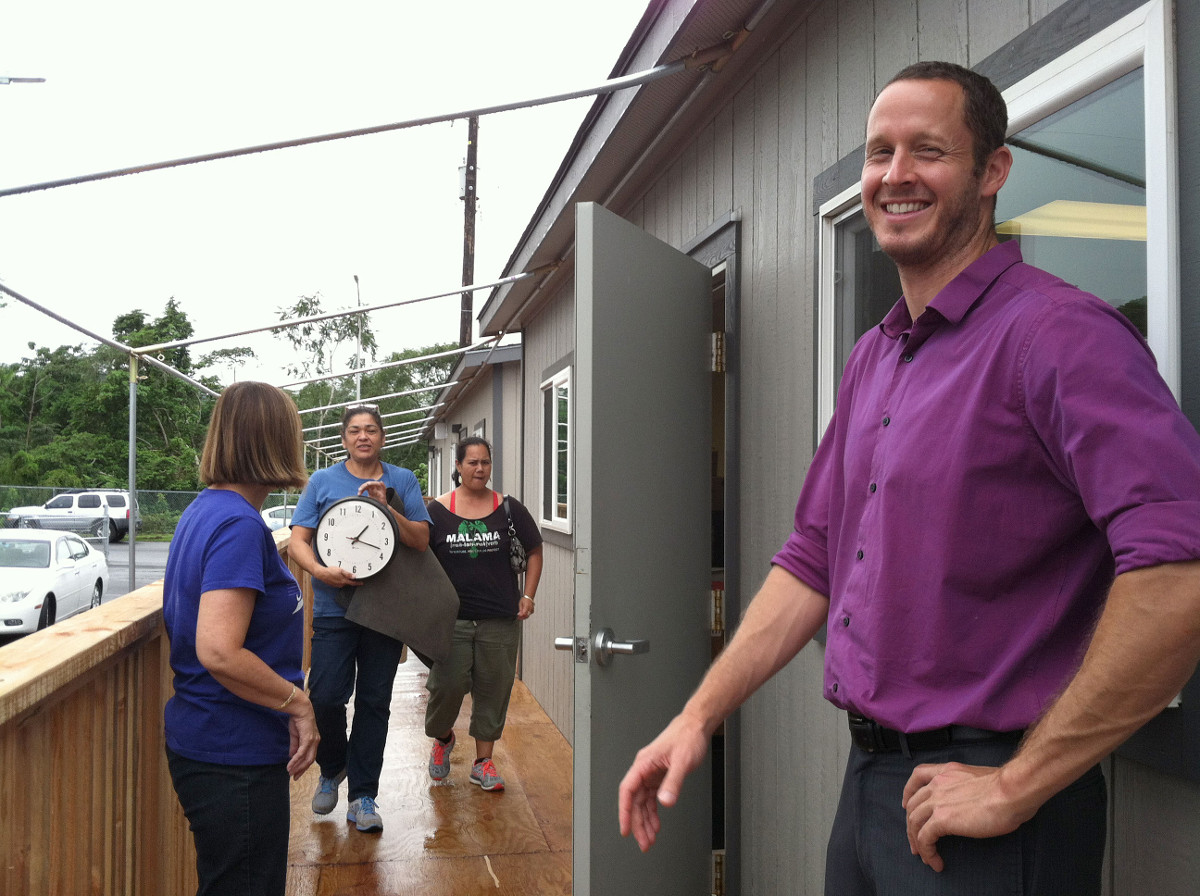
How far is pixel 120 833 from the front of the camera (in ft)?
7.59

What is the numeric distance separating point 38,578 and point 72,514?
146 inches

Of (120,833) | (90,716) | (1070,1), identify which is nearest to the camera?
(1070,1)

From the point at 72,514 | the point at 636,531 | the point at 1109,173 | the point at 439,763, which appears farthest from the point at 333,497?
the point at 72,514

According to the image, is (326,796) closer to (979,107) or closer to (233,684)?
(233,684)

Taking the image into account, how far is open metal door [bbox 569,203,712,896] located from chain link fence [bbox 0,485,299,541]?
980 cm

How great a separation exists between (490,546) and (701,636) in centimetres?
200

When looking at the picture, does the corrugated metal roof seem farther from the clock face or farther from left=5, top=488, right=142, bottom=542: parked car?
left=5, top=488, right=142, bottom=542: parked car

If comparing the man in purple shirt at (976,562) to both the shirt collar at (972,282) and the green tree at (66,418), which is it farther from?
the green tree at (66,418)

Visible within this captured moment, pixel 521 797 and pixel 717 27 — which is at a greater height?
pixel 717 27

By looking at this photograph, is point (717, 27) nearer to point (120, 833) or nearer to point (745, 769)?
point (745, 769)

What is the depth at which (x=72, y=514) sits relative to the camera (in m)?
14.2

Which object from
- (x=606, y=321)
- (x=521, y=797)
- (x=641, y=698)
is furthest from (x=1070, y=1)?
(x=521, y=797)

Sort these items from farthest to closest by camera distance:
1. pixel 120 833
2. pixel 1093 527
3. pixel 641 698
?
pixel 641 698 < pixel 120 833 < pixel 1093 527

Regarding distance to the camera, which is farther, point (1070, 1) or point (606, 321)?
point (606, 321)
